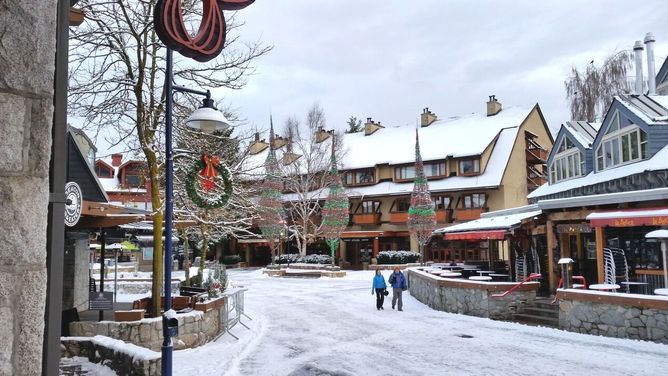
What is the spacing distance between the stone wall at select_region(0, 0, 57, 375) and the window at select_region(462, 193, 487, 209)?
41.1m

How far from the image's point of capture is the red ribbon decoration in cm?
582

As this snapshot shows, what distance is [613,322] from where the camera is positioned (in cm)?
1275

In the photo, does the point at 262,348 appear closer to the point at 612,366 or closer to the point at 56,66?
the point at 612,366

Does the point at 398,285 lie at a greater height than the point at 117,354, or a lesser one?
greater

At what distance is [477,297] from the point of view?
16.8 m

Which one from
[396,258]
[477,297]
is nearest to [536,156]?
[396,258]

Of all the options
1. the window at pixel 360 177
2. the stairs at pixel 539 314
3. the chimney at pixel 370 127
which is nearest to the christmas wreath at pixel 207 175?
the stairs at pixel 539 314

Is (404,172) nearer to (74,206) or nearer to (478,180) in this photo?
(478,180)

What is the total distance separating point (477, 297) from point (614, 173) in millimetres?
8104

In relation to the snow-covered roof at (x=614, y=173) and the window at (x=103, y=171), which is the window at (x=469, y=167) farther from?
the window at (x=103, y=171)

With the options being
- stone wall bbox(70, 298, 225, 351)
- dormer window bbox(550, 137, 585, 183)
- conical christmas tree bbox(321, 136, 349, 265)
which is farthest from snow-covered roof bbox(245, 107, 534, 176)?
stone wall bbox(70, 298, 225, 351)

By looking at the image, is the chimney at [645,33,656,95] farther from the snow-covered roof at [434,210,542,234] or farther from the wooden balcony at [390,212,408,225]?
the wooden balcony at [390,212,408,225]

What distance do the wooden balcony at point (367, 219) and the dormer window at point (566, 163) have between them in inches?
797

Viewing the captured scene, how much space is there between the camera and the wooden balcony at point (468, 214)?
4147 centimetres
